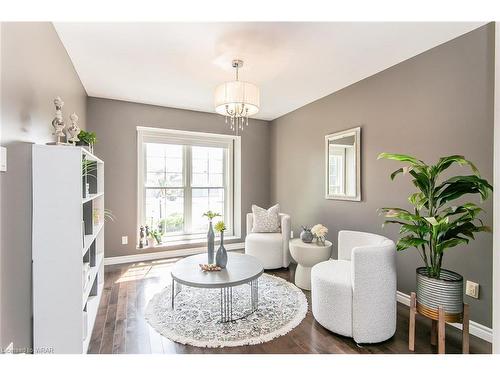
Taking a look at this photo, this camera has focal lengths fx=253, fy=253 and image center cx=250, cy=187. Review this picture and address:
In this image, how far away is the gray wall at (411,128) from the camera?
2.08 metres

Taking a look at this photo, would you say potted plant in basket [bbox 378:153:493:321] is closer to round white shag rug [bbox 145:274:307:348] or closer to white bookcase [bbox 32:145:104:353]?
round white shag rug [bbox 145:274:307:348]

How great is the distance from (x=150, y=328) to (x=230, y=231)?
9.59 ft

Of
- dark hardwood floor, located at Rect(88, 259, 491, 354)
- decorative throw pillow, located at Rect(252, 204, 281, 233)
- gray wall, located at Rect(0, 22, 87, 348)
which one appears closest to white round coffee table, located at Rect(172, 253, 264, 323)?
dark hardwood floor, located at Rect(88, 259, 491, 354)

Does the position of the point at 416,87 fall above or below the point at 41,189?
above

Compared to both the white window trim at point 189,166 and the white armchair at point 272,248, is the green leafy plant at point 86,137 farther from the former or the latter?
the white armchair at point 272,248

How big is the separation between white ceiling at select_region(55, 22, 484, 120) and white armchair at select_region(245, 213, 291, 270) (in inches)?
79.0

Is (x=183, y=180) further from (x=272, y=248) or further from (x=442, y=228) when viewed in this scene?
(x=442, y=228)

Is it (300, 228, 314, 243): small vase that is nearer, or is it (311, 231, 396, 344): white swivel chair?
(311, 231, 396, 344): white swivel chair

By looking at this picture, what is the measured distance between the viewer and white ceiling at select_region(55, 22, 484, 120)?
7.01 feet

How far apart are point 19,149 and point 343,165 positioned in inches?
131

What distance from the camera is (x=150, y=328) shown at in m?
2.21
